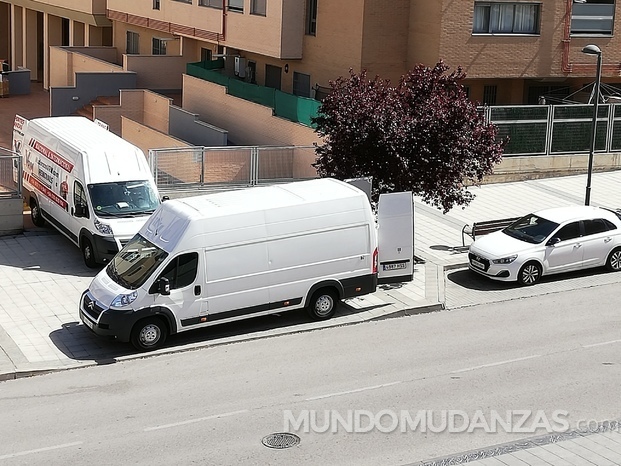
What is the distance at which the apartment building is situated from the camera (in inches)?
1271

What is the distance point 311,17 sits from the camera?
1383 inches

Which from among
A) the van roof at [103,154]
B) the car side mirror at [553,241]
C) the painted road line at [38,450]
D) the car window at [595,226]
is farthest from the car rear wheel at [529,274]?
the painted road line at [38,450]

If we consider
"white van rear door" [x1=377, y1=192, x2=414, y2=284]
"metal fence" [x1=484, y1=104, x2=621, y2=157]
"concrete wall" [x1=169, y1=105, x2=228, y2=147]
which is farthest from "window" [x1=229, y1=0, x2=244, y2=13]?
"white van rear door" [x1=377, y1=192, x2=414, y2=284]

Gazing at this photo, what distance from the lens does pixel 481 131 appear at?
22.3 metres

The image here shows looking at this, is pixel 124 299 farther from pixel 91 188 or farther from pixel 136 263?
pixel 91 188

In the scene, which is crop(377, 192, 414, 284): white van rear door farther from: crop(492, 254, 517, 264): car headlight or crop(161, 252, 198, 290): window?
crop(161, 252, 198, 290): window

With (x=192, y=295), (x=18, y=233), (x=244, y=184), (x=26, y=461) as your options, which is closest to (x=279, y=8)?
(x=244, y=184)

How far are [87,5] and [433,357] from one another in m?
35.0

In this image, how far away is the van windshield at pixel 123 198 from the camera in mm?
22156

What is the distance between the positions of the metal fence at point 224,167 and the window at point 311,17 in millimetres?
8575

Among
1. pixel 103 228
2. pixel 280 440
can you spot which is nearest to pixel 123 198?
pixel 103 228

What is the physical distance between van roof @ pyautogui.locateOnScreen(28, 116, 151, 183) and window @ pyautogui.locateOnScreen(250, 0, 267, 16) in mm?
12660

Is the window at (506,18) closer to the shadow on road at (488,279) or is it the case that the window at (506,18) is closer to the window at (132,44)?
the shadow on road at (488,279)

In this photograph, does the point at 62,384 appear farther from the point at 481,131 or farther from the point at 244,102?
the point at 244,102
